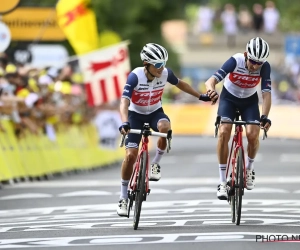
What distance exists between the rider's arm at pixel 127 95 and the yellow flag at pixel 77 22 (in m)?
15.3

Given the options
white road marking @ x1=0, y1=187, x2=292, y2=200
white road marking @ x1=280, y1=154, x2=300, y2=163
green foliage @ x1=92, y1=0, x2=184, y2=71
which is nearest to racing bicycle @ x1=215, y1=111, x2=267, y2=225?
white road marking @ x1=0, y1=187, x2=292, y2=200

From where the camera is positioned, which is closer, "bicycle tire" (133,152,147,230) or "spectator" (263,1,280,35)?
"bicycle tire" (133,152,147,230)

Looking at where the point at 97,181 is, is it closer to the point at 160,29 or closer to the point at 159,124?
the point at 159,124

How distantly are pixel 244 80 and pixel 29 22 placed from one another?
49.5ft

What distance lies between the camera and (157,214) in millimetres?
16328

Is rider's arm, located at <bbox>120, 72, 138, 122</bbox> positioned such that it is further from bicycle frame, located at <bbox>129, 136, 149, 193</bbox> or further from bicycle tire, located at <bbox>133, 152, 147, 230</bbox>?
bicycle tire, located at <bbox>133, 152, 147, 230</bbox>

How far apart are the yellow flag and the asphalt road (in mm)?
4334

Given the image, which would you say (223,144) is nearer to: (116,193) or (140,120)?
(140,120)

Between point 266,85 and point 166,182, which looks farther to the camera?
point 166,182

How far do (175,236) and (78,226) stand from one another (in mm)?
1826

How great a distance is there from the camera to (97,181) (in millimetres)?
24109

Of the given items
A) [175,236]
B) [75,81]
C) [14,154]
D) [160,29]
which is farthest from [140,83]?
[160,29]

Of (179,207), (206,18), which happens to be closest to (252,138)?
(179,207)

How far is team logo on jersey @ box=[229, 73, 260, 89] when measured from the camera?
15425 millimetres
